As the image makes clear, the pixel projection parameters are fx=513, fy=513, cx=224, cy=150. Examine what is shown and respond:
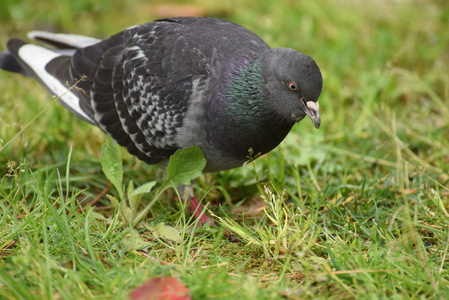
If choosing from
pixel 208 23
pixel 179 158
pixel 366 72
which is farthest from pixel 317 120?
pixel 366 72

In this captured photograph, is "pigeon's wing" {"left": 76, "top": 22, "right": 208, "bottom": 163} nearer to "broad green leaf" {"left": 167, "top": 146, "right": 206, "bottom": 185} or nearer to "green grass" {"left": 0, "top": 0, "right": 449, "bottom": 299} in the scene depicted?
"broad green leaf" {"left": 167, "top": 146, "right": 206, "bottom": 185}

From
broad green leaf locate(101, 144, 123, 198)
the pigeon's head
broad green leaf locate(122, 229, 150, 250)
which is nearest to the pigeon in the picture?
the pigeon's head

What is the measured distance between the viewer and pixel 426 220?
3.81m

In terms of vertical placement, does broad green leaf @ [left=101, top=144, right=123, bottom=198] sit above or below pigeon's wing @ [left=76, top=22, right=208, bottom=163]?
below

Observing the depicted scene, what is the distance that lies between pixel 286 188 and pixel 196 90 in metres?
1.27

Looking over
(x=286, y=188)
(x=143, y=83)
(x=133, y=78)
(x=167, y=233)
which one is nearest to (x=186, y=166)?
(x=167, y=233)

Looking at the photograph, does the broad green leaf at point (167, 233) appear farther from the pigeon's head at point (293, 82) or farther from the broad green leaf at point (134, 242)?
the pigeon's head at point (293, 82)

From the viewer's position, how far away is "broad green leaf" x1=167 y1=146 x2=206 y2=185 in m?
3.83

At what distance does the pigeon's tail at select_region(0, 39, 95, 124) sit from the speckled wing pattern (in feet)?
0.27

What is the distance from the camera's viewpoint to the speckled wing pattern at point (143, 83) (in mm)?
3980

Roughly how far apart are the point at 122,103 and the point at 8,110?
175 cm

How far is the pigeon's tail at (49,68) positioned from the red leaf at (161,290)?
7.19ft

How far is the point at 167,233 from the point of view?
12.1ft

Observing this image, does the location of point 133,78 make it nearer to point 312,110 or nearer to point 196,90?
point 196,90
